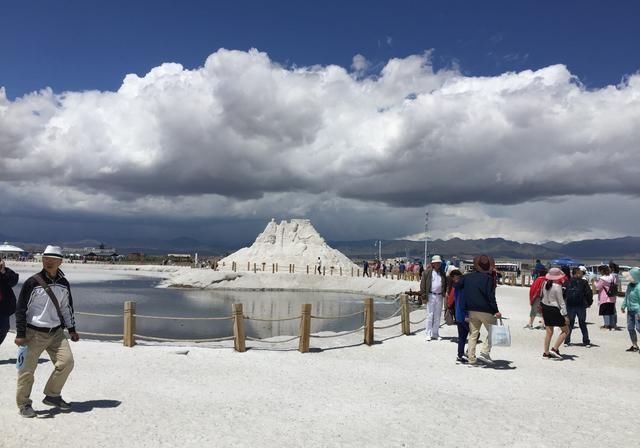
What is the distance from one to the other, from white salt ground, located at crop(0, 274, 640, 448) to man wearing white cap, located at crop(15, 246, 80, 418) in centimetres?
45

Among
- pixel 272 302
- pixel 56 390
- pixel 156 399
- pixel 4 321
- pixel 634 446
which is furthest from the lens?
pixel 272 302

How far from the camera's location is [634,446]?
589cm

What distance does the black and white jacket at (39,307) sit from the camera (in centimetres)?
588

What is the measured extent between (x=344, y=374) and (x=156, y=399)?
3363 millimetres

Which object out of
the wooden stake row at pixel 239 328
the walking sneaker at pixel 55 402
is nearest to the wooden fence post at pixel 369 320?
the wooden stake row at pixel 239 328

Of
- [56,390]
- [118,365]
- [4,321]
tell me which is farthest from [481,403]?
[4,321]

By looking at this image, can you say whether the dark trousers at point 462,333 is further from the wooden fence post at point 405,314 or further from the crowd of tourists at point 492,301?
the wooden fence post at point 405,314

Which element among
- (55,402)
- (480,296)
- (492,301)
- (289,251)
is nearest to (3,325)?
(55,402)

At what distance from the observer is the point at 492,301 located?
362 inches

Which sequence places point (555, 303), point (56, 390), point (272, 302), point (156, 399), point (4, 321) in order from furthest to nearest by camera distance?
point (272, 302), point (555, 303), point (4, 321), point (156, 399), point (56, 390)

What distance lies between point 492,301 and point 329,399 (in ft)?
11.6

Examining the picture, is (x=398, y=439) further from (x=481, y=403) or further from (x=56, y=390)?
(x=56, y=390)

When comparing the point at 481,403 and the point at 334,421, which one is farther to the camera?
the point at 481,403

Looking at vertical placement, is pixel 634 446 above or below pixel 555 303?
below
